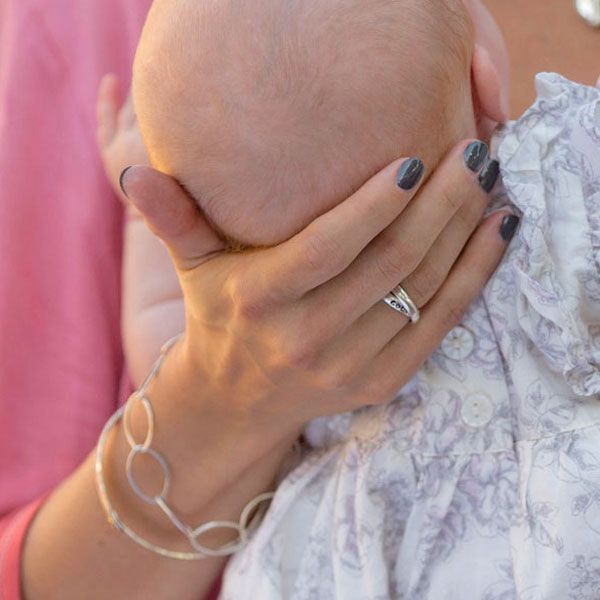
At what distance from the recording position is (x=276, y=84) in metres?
0.83

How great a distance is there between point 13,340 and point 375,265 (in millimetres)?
660

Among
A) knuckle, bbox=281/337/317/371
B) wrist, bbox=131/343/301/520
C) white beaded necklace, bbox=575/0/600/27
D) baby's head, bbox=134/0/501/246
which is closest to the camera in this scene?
baby's head, bbox=134/0/501/246

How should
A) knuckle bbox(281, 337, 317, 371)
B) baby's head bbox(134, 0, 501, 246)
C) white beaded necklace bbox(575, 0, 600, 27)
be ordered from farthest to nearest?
white beaded necklace bbox(575, 0, 600, 27) → knuckle bbox(281, 337, 317, 371) → baby's head bbox(134, 0, 501, 246)

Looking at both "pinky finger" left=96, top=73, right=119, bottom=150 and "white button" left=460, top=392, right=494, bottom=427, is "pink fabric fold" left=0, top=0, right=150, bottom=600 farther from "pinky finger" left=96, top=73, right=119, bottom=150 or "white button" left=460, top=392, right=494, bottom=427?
"white button" left=460, top=392, right=494, bottom=427

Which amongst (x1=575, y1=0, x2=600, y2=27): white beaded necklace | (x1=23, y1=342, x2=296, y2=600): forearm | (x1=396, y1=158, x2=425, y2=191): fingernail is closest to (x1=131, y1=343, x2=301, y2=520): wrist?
(x1=23, y1=342, x2=296, y2=600): forearm

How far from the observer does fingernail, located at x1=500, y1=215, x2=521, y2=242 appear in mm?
948

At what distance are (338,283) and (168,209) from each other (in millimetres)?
181

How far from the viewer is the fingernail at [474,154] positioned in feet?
2.88

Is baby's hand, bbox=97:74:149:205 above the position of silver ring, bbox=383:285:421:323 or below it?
above

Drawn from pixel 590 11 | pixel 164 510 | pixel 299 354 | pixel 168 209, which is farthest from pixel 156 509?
pixel 590 11

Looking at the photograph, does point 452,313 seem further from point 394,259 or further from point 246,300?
point 246,300

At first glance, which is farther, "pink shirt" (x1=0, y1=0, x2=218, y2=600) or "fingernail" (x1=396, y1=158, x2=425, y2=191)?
"pink shirt" (x1=0, y1=0, x2=218, y2=600)

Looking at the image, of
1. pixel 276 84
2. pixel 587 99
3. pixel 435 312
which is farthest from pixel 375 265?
pixel 587 99

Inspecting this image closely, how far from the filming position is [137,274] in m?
1.33
